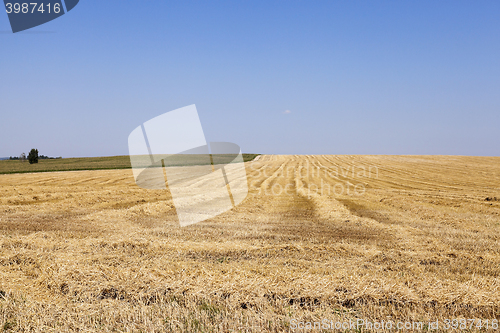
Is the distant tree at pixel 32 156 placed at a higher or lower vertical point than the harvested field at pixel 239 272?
higher

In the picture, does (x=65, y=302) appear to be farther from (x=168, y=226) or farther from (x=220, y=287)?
(x=168, y=226)

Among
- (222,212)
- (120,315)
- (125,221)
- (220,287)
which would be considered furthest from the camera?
(222,212)

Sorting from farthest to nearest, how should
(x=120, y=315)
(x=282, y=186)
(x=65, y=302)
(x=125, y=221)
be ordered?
1. (x=282, y=186)
2. (x=125, y=221)
3. (x=65, y=302)
4. (x=120, y=315)

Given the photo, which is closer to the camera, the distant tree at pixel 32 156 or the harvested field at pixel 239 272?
the harvested field at pixel 239 272

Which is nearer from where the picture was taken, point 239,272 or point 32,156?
point 239,272

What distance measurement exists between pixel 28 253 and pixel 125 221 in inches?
190

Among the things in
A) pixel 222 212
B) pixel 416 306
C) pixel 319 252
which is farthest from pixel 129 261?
pixel 222 212

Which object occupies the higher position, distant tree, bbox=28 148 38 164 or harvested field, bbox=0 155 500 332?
distant tree, bbox=28 148 38 164

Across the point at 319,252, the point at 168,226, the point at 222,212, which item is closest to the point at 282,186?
the point at 222,212

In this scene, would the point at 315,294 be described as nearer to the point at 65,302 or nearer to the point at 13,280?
the point at 65,302

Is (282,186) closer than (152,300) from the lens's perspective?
No

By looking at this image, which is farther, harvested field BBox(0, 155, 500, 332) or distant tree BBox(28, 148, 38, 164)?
distant tree BBox(28, 148, 38, 164)

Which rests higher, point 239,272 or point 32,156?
point 32,156

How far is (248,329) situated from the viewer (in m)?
4.00
